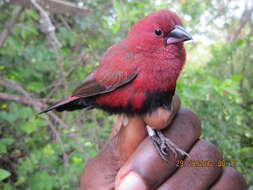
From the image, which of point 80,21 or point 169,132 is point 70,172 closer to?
point 169,132

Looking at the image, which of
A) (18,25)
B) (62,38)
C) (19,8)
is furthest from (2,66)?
(62,38)

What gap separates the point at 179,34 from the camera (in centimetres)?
167

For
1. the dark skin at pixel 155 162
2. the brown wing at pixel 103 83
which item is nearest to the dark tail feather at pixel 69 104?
the brown wing at pixel 103 83

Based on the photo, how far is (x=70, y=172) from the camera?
93.4 inches

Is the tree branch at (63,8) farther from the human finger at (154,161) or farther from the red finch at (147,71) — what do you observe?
the human finger at (154,161)

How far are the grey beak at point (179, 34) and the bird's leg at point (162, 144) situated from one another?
630 mm

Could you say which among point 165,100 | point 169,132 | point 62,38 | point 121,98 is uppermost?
point 62,38

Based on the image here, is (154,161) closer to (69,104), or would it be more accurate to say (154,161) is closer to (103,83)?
(103,83)

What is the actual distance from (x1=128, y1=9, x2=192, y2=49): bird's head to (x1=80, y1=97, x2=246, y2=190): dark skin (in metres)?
0.42

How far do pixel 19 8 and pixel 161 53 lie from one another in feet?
7.48

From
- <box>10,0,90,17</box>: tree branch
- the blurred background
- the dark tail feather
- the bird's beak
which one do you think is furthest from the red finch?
<box>10,0,90,17</box>: tree branch

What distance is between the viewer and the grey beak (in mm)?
1655

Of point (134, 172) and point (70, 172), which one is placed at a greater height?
point (134, 172)
